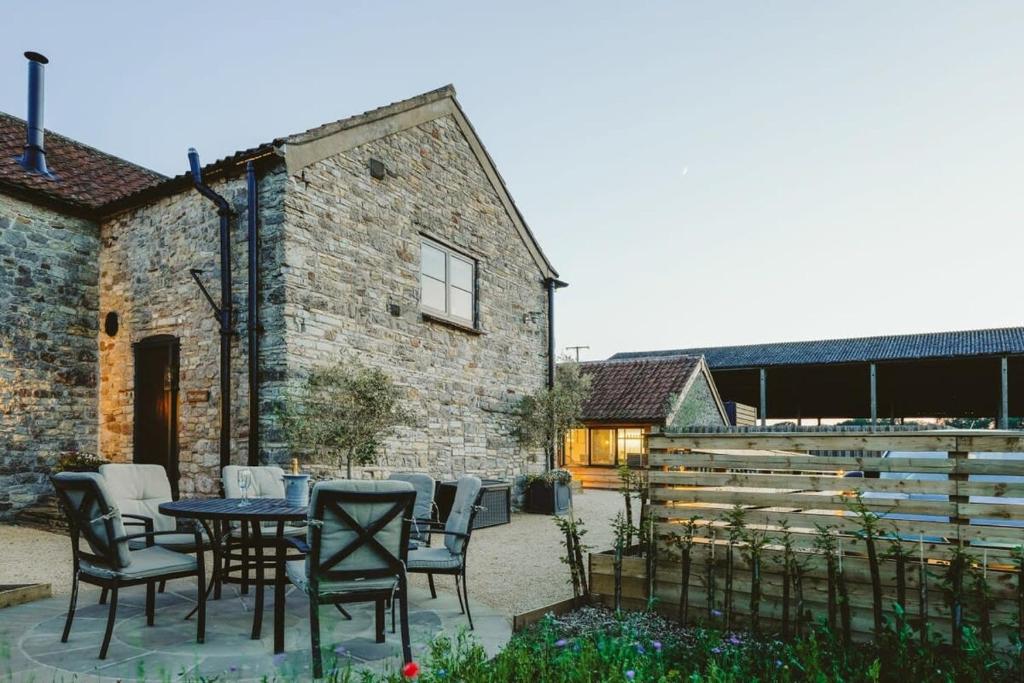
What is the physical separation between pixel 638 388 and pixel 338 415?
11383mm

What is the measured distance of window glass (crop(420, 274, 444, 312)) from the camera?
31.9 feet

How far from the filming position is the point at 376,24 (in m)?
9.14

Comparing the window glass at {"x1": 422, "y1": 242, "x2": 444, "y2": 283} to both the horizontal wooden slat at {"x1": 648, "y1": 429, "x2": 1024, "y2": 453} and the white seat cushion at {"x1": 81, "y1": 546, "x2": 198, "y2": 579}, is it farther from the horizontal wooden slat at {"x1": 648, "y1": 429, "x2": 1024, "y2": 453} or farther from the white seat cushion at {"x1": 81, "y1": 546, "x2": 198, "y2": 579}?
the white seat cushion at {"x1": 81, "y1": 546, "x2": 198, "y2": 579}

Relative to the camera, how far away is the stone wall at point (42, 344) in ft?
27.7

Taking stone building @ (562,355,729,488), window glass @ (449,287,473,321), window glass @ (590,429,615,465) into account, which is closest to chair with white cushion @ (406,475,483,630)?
window glass @ (449,287,473,321)

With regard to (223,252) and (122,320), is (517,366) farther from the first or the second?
(122,320)

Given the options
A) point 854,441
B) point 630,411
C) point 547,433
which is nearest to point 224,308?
point 547,433

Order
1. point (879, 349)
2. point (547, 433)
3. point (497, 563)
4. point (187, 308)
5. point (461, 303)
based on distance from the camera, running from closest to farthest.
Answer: point (497, 563) < point (187, 308) < point (461, 303) < point (547, 433) < point (879, 349)

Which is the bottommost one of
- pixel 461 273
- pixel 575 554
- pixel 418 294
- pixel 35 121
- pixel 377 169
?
pixel 575 554

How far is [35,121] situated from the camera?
29.1ft

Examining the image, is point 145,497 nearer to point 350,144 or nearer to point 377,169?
point 350,144

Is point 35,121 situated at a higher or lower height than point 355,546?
higher

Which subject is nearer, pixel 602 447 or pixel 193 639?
pixel 193 639

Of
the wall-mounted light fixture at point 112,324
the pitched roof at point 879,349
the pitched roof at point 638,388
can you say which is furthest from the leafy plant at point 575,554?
the pitched roof at point 879,349
